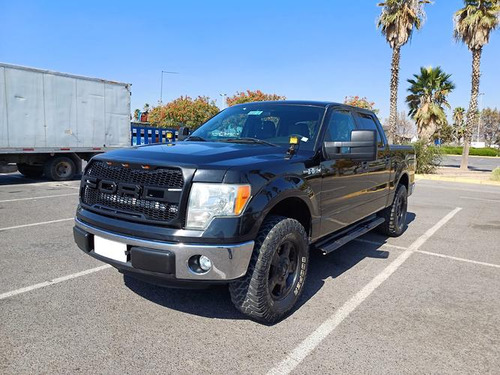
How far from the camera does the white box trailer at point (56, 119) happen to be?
10703 millimetres

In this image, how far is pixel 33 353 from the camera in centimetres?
258

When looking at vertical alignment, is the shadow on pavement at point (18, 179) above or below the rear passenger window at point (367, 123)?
below


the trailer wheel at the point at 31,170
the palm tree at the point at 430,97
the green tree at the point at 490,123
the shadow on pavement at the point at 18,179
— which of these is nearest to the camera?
the shadow on pavement at the point at 18,179

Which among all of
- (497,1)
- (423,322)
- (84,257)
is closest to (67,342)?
(84,257)

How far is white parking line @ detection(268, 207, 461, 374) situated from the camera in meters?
2.56

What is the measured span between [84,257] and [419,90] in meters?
26.9

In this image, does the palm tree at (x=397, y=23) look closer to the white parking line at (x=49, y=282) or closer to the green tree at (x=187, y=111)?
the green tree at (x=187, y=111)

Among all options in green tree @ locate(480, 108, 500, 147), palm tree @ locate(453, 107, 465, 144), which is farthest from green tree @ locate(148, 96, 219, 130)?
green tree @ locate(480, 108, 500, 147)

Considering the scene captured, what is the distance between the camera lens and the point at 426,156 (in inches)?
719

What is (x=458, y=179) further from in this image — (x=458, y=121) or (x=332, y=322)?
(x=458, y=121)

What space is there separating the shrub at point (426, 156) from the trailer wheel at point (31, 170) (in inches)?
613

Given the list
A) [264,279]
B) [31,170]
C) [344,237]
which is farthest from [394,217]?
[31,170]

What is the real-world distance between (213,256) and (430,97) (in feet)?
90.2

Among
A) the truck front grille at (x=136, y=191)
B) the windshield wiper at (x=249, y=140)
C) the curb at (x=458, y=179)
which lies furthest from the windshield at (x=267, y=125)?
the curb at (x=458, y=179)
